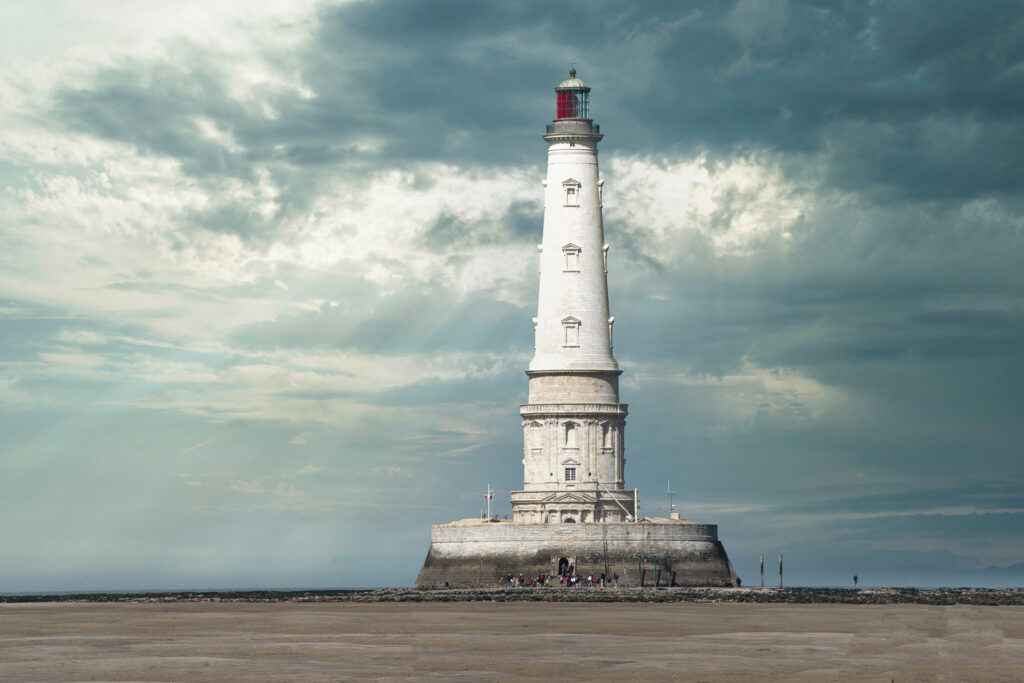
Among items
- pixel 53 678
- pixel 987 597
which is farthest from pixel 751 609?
pixel 53 678

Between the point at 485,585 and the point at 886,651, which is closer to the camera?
the point at 886,651

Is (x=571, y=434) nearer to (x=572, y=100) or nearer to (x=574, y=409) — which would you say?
(x=574, y=409)

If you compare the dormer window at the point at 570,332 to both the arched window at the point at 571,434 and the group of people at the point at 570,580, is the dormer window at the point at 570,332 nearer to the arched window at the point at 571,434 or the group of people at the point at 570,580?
the arched window at the point at 571,434

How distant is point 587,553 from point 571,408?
9.38 meters

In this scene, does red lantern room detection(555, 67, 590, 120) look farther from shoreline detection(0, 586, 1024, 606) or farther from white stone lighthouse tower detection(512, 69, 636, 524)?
shoreline detection(0, 586, 1024, 606)

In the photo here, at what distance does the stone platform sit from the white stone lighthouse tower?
4407 millimetres

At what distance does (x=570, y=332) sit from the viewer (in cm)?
8862

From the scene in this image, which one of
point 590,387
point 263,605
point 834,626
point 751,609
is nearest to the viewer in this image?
point 834,626

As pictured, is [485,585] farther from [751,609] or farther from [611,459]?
[751,609]

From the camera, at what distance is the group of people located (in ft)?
266

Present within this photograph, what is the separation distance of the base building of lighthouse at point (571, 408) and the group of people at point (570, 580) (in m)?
2.40

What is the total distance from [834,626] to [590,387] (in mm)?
39806

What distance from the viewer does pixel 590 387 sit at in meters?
88.1

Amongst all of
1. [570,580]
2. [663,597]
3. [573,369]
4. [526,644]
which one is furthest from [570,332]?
[526,644]
